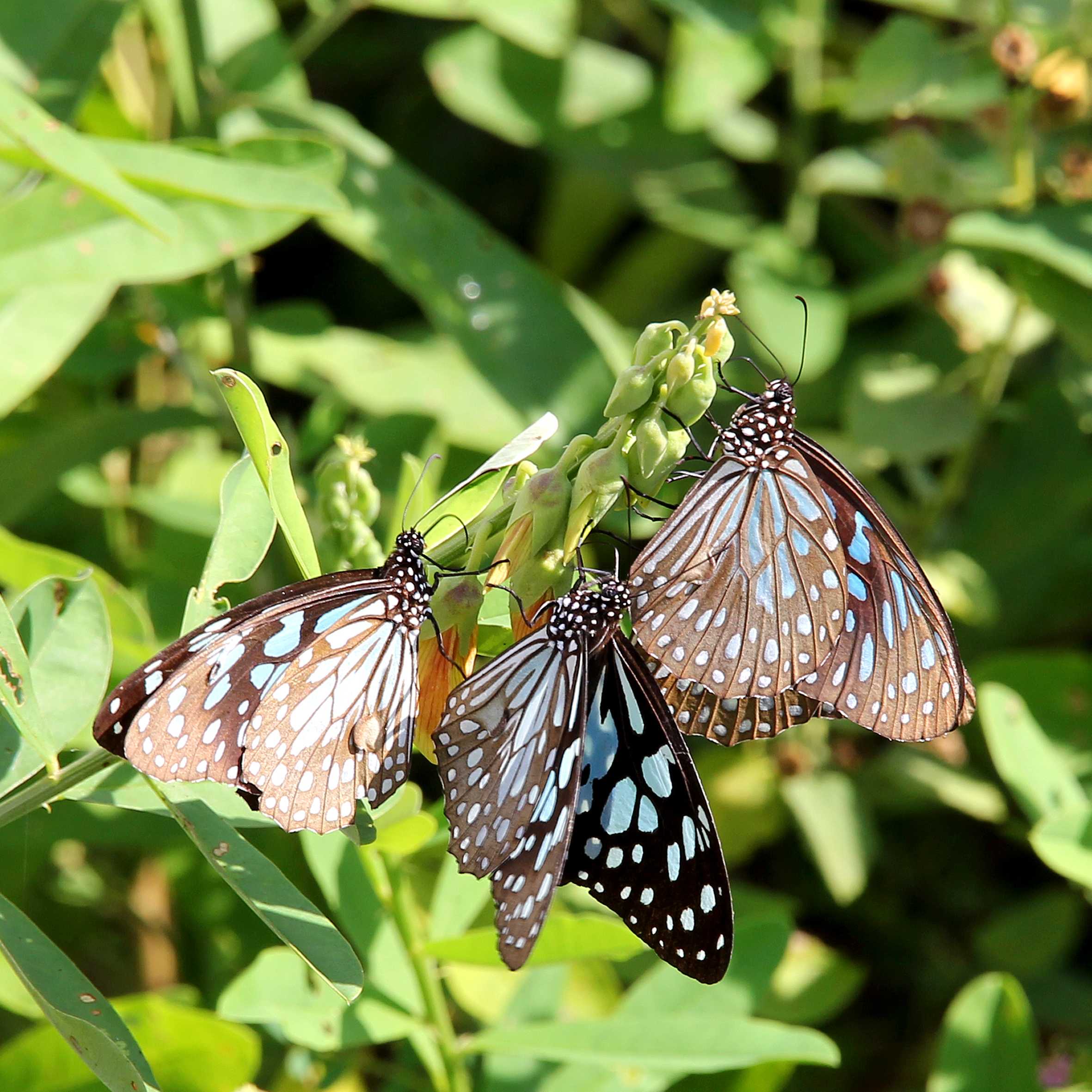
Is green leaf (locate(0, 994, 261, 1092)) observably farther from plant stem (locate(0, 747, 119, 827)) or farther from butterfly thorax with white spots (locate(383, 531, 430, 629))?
butterfly thorax with white spots (locate(383, 531, 430, 629))

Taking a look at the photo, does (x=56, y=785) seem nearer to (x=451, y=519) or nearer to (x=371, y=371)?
(x=451, y=519)

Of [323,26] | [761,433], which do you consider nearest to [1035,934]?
[761,433]

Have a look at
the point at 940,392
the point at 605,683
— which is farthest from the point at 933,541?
the point at 605,683

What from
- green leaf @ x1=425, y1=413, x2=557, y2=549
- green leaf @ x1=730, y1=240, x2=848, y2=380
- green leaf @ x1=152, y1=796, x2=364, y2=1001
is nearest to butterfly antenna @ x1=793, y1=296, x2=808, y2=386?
green leaf @ x1=730, y1=240, x2=848, y2=380

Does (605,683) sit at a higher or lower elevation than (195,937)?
higher

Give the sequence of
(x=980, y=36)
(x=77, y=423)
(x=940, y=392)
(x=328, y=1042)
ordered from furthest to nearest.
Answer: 1. (x=940, y=392)
2. (x=980, y=36)
3. (x=77, y=423)
4. (x=328, y=1042)

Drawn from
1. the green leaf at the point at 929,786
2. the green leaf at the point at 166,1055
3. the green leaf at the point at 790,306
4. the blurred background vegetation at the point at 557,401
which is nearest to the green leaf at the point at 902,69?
the blurred background vegetation at the point at 557,401

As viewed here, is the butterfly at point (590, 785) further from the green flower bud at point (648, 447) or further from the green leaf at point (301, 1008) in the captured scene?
the green leaf at point (301, 1008)

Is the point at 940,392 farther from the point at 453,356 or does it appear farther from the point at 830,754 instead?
the point at 453,356
